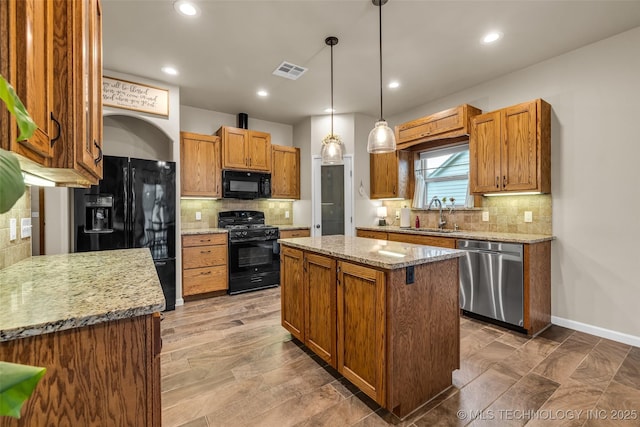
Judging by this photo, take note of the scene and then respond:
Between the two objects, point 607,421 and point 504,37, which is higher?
point 504,37

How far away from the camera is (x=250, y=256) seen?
4305 mm

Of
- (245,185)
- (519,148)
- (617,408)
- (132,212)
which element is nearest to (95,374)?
(617,408)

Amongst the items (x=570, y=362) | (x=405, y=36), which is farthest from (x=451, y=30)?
(x=570, y=362)

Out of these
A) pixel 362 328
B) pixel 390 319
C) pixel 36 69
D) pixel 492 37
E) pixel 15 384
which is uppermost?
pixel 492 37

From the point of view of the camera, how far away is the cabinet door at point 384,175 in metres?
4.54

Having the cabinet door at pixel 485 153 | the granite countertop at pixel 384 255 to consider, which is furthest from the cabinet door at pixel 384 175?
the granite countertop at pixel 384 255

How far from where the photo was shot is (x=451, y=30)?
2607mm

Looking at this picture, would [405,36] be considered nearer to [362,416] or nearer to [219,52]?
[219,52]

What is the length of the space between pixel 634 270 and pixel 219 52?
4.43 m

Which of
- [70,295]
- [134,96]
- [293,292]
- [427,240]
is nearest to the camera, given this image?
[70,295]

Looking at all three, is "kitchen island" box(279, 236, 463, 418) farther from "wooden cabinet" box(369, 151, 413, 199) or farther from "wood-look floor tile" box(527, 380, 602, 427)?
"wooden cabinet" box(369, 151, 413, 199)

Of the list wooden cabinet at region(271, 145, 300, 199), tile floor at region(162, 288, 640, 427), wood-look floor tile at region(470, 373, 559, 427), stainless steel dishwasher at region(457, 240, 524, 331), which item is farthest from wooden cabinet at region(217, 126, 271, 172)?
wood-look floor tile at region(470, 373, 559, 427)

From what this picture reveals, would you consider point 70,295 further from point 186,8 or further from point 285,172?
point 285,172

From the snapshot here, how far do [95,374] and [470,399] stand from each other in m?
2.05
